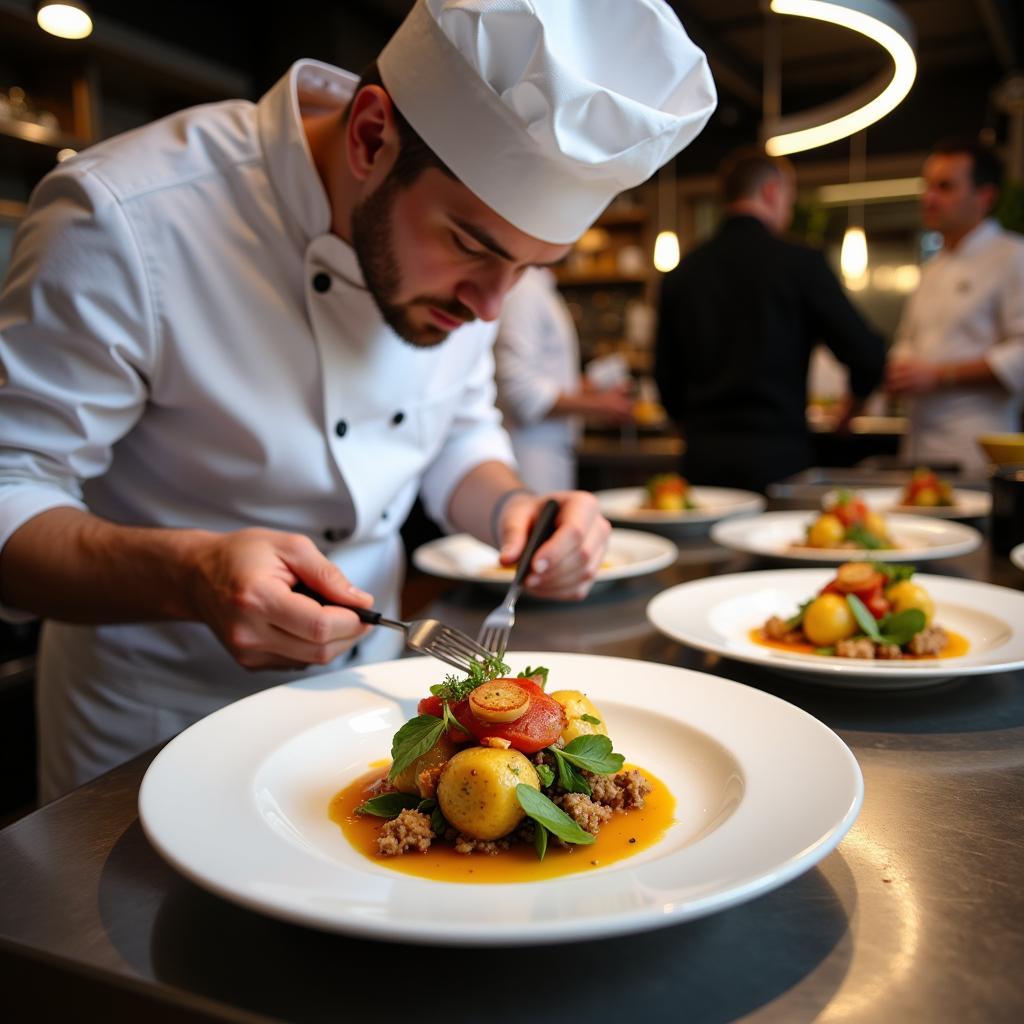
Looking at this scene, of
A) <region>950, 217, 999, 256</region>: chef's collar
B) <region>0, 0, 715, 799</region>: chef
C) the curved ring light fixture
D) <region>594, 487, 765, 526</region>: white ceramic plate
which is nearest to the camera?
<region>0, 0, 715, 799</region>: chef

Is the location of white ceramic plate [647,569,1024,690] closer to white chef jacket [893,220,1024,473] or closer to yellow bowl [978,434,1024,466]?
yellow bowl [978,434,1024,466]

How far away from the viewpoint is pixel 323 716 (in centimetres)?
99

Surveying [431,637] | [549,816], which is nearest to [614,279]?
[431,637]

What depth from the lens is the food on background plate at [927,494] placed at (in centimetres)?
235

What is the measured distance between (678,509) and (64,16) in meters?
3.04

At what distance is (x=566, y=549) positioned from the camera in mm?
1396

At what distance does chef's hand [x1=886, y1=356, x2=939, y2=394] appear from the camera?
152 inches

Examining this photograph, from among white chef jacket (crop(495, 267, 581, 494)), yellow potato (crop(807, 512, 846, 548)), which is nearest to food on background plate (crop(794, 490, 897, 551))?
yellow potato (crop(807, 512, 846, 548))

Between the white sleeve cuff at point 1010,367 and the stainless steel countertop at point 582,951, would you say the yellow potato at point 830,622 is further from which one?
the white sleeve cuff at point 1010,367

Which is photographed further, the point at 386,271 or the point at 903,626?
the point at 386,271

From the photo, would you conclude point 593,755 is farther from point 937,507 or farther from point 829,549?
point 937,507

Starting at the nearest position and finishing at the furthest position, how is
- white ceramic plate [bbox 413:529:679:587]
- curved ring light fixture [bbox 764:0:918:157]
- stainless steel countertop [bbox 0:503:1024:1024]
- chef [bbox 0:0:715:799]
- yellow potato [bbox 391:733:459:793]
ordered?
stainless steel countertop [bbox 0:503:1024:1024] < yellow potato [bbox 391:733:459:793] < chef [bbox 0:0:715:799] < white ceramic plate [bbox 413:529:679:587] < curved ring light fixture [bbox 764:0:918:157]

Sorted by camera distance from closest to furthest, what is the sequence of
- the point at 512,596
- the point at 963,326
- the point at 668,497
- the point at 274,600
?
1. the point at 274,600
2. the point at 512,596
3. the point at 668,497
4. the point at 963,326

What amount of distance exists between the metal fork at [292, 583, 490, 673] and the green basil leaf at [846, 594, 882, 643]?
512 millimetres
